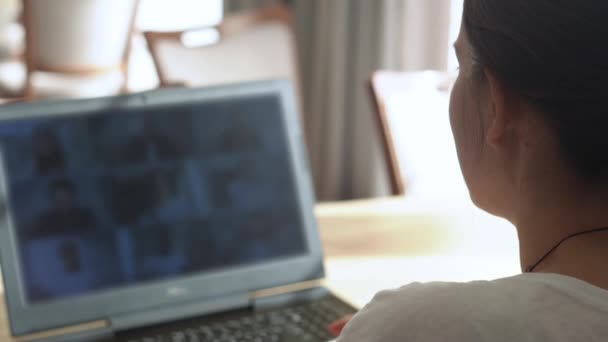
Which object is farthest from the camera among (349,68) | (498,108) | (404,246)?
(349,68)

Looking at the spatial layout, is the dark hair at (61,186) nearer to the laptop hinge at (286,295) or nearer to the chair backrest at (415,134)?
the laptop hinge at (286,295)

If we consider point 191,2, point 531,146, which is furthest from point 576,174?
point 191,2

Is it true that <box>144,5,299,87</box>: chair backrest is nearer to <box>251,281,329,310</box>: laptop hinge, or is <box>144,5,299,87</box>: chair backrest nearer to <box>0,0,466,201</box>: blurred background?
<box>0,0,466,201</box>: blurred background

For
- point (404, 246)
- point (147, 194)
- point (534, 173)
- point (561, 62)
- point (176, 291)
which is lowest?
point (404, 246)

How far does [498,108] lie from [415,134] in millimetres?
1381

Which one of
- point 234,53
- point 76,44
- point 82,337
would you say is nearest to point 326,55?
point 76,44

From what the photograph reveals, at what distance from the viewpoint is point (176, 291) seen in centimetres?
116

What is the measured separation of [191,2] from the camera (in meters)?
5.24

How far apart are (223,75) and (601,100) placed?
1823 mm

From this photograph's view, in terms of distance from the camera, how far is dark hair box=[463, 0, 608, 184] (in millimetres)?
652

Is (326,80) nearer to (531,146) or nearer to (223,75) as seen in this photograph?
(223,75)

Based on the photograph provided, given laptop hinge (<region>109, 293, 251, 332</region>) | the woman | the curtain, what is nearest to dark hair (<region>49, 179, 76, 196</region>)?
laptop hinge (<region>109, 293, 251, 332</region>)

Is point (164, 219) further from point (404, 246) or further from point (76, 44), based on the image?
point (76, 44)

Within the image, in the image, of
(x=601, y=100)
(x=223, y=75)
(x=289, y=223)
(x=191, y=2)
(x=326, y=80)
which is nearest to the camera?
(x=601, y=100)
